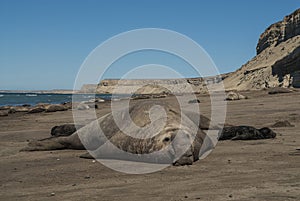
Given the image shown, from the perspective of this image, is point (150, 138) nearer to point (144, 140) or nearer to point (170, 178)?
point (144, 140)

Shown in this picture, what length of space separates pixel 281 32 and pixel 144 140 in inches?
2237

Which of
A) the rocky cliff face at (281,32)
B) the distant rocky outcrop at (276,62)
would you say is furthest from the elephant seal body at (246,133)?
the rocky cliff face at (281,32)

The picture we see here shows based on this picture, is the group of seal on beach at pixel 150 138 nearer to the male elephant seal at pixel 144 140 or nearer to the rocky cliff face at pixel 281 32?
the male elephant seal at pixel 144 140

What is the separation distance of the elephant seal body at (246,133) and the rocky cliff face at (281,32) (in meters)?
48.5

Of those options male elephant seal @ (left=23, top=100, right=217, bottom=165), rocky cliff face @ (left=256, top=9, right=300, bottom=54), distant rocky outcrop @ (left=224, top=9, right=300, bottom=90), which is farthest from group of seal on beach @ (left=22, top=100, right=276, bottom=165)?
rocky cliff face @ (left=256, top=9, right=300, bottom=54)

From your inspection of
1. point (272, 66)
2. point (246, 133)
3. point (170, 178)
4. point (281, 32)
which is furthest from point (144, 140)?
point (281, 32)

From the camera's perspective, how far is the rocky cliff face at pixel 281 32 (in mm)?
54688

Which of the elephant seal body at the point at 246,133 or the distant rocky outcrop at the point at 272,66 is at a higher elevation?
the distant rocky outcrop at the point at 272,66

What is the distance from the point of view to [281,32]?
5909cm

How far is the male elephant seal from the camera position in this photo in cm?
613

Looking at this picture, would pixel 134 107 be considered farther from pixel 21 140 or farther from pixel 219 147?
pixel 21 140

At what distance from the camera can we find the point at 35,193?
4.67 metres

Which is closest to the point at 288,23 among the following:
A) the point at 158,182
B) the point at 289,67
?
the point at 289,67

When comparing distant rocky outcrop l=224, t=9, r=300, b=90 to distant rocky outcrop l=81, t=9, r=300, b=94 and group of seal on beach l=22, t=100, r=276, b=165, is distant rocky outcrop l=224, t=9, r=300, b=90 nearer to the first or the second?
distant rocky outcrop l=81, t=9, r=300, b=94
